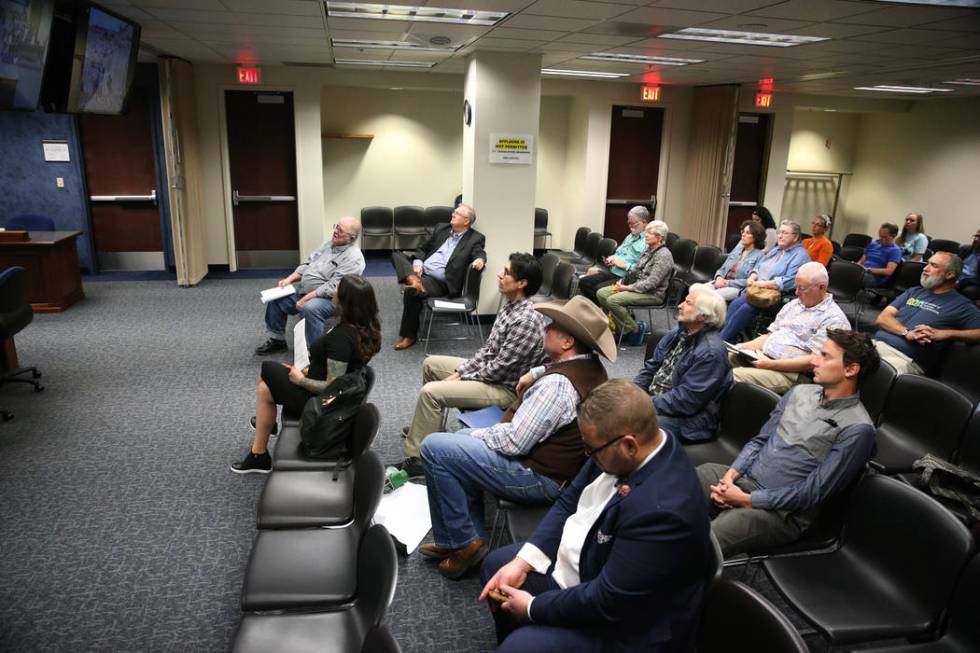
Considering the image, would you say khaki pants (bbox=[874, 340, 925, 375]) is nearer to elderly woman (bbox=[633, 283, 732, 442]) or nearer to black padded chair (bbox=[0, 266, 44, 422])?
elderly woman (bbox=[633, 283, 732, 442])

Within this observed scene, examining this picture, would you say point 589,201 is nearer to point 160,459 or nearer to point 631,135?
point 631,135

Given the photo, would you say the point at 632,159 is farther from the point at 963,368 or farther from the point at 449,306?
the point at 963,368

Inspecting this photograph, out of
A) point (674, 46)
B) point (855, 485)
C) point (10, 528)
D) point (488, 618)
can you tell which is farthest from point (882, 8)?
point (10, 528)

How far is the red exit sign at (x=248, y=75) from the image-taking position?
8781 millimetres

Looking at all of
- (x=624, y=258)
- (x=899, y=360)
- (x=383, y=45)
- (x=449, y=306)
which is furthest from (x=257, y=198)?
(x=899, y=360)

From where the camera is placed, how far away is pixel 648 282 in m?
6.38

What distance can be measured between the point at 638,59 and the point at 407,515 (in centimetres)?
600

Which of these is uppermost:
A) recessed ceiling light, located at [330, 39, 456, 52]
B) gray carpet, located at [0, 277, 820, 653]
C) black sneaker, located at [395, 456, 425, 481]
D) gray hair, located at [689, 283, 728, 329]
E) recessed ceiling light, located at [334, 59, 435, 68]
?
recessed ceiling light, located at [334, 59, 435, 68]

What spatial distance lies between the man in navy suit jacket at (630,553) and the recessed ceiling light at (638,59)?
5.98 m

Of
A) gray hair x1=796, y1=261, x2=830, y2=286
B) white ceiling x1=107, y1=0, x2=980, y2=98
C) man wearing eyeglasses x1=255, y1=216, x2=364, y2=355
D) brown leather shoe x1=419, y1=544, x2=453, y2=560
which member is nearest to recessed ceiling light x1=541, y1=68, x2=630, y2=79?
white ceiling x1=107, y1=0, x2=980, y2=98

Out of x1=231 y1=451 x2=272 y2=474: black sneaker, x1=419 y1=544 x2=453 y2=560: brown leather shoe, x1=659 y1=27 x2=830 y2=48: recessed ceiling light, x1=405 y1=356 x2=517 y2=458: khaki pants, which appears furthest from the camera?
x1=659 y1=27 x2=830 y2=48: recessed ceiling light

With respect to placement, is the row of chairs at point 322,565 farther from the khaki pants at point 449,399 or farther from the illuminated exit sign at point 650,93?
the illuminated exit sign at point 650,93

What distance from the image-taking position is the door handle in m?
9.62

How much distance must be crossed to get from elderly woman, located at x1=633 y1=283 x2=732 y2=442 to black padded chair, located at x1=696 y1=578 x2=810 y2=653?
1.57 metres
